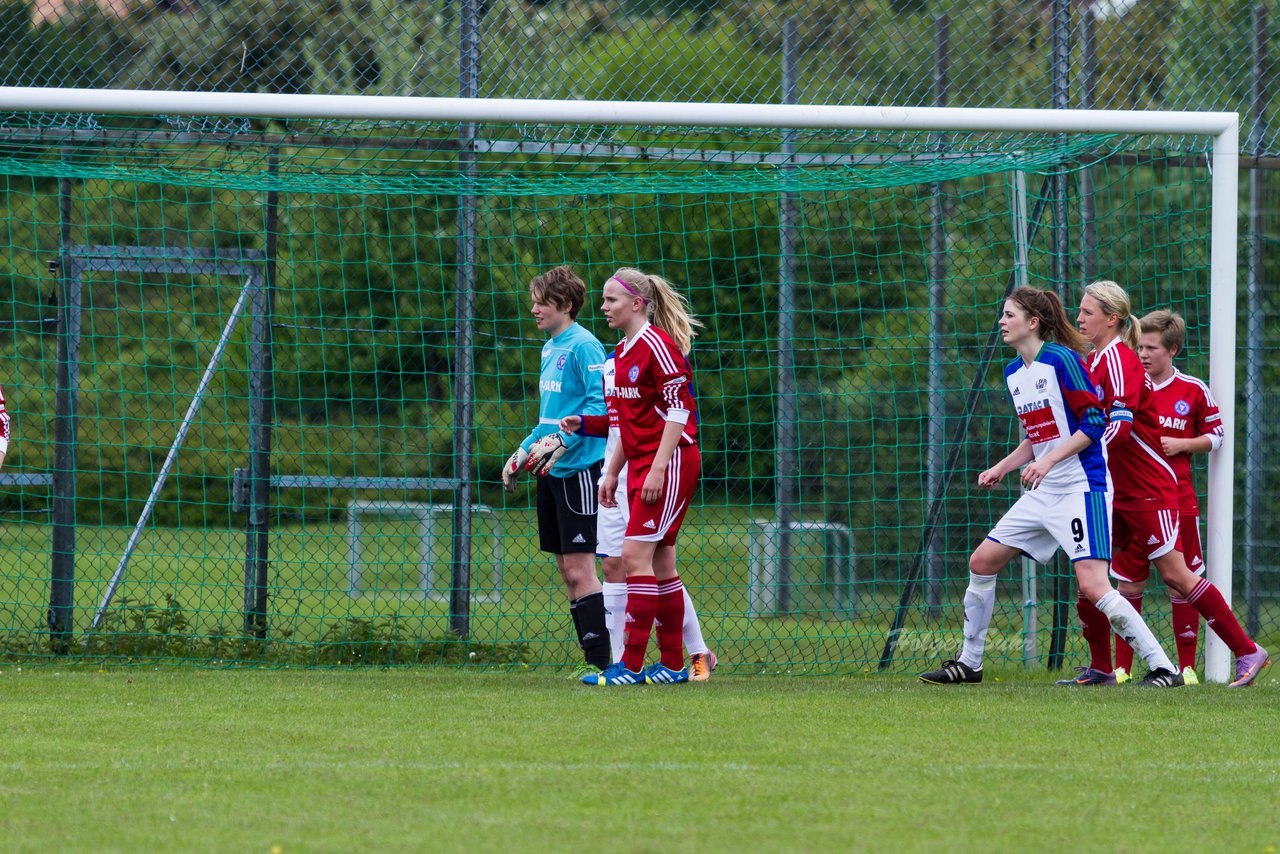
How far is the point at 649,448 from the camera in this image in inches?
244

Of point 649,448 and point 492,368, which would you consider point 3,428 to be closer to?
point 649,448

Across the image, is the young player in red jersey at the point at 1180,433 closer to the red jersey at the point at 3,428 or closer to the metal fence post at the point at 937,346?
the metal fence post at the point at 937,346

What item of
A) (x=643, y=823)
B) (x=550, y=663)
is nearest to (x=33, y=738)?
(x=643, y=823)

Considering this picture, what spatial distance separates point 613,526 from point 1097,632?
2.34 m

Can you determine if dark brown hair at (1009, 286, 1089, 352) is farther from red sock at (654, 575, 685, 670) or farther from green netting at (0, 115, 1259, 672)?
red sock at (654, 575, 685, 670)

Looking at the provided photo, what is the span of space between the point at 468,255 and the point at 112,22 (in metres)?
2.95

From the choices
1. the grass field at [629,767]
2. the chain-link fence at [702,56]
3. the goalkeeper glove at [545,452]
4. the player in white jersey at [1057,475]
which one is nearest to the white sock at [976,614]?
the player in white jersey at [1057,475]

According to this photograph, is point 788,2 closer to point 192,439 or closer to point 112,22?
point 112,22

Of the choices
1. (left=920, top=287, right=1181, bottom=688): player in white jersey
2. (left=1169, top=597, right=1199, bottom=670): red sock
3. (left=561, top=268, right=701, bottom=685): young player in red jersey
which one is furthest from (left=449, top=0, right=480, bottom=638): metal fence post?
(left=1169, top=597, right=1199, bottom=670): red sock

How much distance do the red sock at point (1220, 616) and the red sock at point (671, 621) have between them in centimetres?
240

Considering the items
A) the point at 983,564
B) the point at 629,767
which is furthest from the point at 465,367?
the point at 629,767

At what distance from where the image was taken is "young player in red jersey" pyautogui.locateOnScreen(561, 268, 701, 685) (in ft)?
20.0

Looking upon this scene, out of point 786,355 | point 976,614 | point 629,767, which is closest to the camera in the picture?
point 629,767

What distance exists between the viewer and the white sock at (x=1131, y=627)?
247 inches
